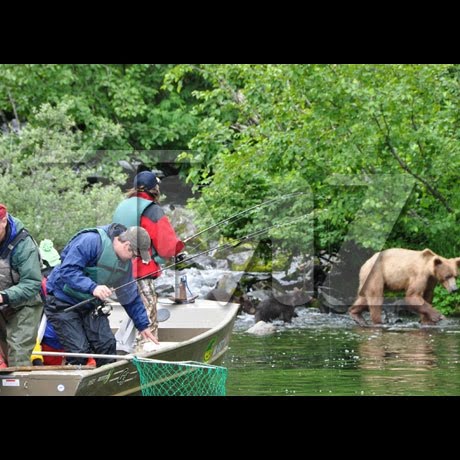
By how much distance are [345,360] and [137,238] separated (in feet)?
16.4

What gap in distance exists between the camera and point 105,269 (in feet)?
27.7

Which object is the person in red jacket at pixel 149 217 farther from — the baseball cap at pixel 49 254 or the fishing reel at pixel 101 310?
the fishing reel at pixel 101 310

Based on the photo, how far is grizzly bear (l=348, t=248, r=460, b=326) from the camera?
16750 millimetres

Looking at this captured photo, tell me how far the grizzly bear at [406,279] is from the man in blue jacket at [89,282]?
28.5 ft

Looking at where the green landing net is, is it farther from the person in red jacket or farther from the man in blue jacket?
the person in red jacket

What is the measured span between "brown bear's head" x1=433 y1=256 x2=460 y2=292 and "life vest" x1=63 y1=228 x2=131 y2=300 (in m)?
8.86

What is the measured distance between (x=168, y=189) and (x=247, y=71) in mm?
5306

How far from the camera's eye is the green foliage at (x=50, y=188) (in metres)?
17.8

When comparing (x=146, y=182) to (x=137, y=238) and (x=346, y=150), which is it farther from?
(x=346, y=150)

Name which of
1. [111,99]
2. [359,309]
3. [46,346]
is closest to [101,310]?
[46,346]

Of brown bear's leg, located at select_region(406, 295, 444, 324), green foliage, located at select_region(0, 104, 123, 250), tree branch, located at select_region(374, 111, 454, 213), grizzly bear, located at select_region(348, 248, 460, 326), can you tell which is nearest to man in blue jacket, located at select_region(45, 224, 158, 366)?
brown bear's leg, located at select_region(406, 295, 444, 324)

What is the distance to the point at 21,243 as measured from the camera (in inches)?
318

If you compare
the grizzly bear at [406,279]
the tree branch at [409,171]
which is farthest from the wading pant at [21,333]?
the tree branch at [409,171]
